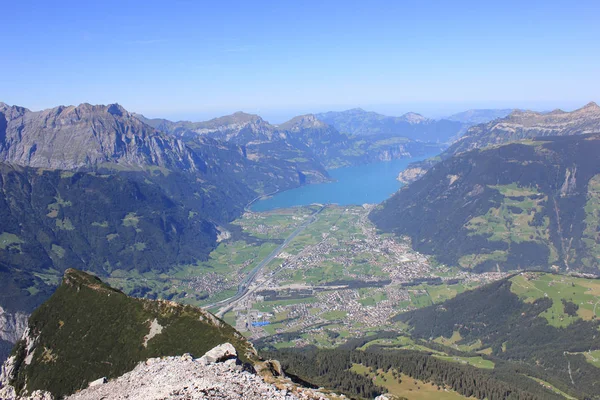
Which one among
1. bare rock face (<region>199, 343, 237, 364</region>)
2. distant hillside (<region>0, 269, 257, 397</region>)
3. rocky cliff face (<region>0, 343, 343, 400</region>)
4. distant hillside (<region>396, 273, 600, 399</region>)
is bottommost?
distant hillside (<region>396, 273, 600, 399</region>)

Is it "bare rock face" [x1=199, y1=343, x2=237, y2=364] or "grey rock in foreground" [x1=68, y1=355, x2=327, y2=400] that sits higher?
"grey rock in foreground" [x1=68, y1=355, x2=327, y2=400]

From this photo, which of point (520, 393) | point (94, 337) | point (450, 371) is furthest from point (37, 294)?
point (520, 393)

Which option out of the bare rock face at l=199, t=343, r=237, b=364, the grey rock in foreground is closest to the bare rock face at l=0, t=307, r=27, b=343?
the grey rock in foreground

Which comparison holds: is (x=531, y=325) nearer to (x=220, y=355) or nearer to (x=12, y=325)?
(x=220, y=355)

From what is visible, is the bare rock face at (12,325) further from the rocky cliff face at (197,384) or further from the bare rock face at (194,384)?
the bare rock face at (194,384)

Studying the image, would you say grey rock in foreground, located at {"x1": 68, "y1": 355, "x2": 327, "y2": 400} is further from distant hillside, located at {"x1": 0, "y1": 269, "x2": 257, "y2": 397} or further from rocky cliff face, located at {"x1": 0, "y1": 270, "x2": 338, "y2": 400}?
distant hillside, located at {"x1": 0, "y1": 269, "x2": 257, "y2": 397}

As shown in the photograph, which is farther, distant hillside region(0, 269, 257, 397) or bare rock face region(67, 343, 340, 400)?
distant hillside region(0, 269, 257, 397)

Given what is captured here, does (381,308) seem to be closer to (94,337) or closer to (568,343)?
(568,343)

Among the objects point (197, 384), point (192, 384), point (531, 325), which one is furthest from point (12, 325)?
point (531, 325)
